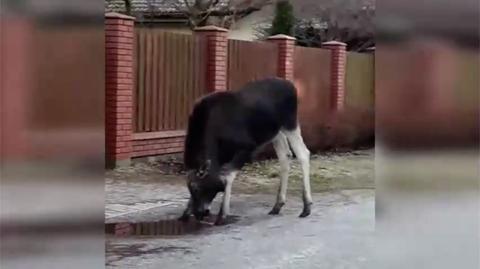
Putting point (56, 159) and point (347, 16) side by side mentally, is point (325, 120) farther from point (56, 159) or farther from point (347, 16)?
point (56, 159)

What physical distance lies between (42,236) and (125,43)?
27.0ft

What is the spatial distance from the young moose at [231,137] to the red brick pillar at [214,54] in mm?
4080

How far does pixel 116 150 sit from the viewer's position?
9.65 m

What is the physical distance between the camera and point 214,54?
455 inches

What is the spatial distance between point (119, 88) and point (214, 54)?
212cm

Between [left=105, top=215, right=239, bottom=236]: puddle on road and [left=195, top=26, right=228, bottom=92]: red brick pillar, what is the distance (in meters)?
4.83

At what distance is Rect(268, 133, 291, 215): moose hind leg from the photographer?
7475 millimetres

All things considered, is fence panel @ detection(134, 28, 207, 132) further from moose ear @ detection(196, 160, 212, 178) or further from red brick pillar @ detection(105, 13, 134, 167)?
moose ear @ detection(196, 160, 212, 178)

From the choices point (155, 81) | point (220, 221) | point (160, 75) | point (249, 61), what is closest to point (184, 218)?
point (220, 221)

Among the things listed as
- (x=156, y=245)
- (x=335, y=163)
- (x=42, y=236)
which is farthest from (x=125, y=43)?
(x=42, y=236)

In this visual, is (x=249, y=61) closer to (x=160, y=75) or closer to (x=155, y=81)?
(x=160, y=75)

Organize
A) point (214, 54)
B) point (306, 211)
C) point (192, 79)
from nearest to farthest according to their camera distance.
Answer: point (306, 211), point (192, 79), point (214, 54)

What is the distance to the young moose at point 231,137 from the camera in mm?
6762

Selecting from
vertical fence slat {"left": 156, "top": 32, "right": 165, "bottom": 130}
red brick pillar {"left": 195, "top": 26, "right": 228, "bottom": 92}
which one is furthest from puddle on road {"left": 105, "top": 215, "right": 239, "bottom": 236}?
red brick pillar {"left": 195, "top": 26, "right": 228, "bottom": 92}
